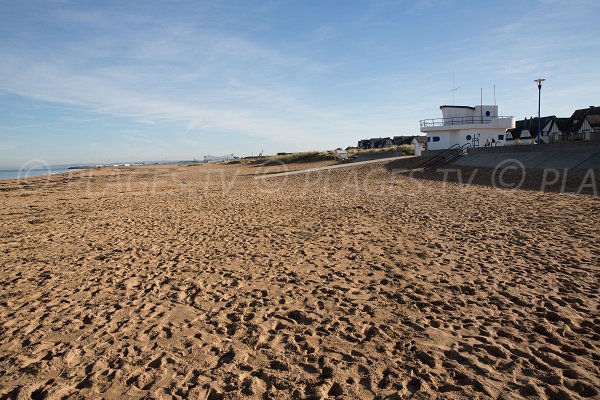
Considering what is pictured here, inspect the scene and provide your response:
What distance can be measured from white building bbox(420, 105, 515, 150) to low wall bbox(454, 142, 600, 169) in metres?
7.37

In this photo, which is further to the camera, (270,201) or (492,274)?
(270,201)

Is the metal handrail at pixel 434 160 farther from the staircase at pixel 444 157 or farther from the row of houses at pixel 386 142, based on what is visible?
the row of houses at pixel 386 142

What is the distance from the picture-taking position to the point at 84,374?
372 cm

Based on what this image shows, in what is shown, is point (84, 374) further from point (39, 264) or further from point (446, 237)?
point (446, 237)

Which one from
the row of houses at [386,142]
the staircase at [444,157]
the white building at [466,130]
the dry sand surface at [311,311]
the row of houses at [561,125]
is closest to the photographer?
the dry sand surface at [311,311]

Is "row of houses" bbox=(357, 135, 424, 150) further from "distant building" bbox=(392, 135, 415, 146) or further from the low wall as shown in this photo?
the low wall

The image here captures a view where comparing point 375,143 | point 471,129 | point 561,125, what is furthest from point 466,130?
point 375,143

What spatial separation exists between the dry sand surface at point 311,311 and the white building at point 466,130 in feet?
85.6

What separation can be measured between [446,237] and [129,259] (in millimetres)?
6965

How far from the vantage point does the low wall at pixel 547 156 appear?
707 inches

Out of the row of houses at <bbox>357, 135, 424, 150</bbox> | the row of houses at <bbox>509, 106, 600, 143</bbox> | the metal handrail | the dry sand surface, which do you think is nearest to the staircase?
the metal handrail

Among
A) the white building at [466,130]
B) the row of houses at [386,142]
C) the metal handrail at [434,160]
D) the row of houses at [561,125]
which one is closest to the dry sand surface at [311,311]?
the metal handrail at [434,160]

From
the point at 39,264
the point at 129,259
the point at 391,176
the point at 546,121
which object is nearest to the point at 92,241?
the point at 39,264

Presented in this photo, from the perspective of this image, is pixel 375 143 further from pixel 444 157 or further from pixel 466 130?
pixel 444 157
